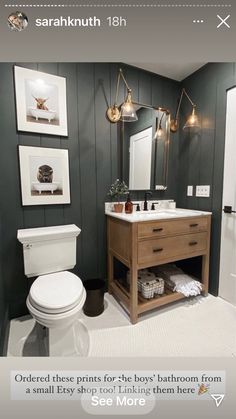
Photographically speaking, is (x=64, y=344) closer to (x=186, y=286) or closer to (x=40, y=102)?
(x=186, y=286)

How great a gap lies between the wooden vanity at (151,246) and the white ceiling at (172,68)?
4.44ft

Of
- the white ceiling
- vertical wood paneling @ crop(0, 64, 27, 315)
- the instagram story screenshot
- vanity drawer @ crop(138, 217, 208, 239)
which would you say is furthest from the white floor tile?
the white ceiling

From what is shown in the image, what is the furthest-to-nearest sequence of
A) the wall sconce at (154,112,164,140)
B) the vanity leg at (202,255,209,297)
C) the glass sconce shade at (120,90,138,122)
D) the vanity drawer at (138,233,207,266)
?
1. the wall sconce at (154,112,164,140)
2. the vanity leg at (202,255,209,297)
3. the glass sconce shade at (120,90,138,122)
4. the vanity drawer at (138,233,207,266)

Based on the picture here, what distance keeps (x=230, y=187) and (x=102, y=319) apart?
4.91 ft

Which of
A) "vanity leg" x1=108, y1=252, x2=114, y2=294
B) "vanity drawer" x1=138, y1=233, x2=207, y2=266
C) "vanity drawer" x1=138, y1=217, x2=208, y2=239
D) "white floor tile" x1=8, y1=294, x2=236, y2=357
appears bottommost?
"white floor tile" x1=8, y1=294, x2=236, y2=357

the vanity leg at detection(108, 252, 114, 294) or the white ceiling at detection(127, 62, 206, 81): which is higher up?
the white ceiling at detection(127, 62, 206, 81)

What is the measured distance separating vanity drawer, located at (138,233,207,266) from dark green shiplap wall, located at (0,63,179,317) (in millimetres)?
516

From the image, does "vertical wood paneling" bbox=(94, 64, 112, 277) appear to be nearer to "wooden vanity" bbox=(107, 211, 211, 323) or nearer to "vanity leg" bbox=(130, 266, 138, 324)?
"wooden vanity" bbox=(107, 211, 211, 323)

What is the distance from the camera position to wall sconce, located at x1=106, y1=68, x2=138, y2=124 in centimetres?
156

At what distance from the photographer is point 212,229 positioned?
5.60ft

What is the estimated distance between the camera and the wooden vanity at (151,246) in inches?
51.5

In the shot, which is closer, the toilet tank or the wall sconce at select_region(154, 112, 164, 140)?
the toilet tank

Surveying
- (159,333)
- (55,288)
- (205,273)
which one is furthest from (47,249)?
(205,273)

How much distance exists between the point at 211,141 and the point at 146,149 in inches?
23.3
